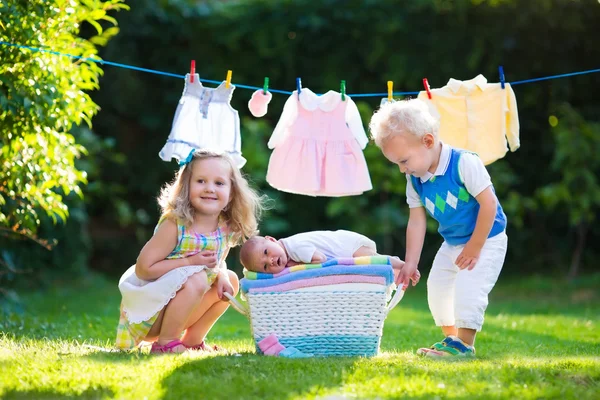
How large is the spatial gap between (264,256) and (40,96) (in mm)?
1402

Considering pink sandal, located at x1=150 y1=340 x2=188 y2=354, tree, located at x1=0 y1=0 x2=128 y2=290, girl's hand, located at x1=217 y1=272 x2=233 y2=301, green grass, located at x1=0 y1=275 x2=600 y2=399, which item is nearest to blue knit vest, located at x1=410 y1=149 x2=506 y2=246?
green grass, located at x1=0 y1=275 x2=600 y2=399

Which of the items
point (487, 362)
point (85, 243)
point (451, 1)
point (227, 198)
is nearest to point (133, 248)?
point (85, 243)

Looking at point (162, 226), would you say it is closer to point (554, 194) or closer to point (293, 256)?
point (293, 256)

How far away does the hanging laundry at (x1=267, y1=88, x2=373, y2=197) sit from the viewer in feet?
13.0

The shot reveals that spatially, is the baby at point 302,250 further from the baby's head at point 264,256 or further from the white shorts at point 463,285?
the white shorts at point 463,285

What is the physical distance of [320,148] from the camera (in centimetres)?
400

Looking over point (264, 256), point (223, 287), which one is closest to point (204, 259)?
point (223, 287)

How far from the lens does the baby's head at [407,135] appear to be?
3.21m

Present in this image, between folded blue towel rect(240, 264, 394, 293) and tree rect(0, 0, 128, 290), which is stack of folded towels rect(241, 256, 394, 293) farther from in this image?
tree rect(0, 0, 128, 290)

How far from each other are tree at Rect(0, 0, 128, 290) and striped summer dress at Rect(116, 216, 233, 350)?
95cm

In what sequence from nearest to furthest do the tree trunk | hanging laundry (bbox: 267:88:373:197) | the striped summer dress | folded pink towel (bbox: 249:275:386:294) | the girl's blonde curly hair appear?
folded pink towel (bbox: 249:275:386:294) → the striped summer dress → the girl's blonde curly hair → hanging laundry (bbox: 267:88:373:197) → the tree trunk

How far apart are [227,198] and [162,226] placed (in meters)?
0.30

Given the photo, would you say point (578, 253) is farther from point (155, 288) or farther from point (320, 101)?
point (155, 288)

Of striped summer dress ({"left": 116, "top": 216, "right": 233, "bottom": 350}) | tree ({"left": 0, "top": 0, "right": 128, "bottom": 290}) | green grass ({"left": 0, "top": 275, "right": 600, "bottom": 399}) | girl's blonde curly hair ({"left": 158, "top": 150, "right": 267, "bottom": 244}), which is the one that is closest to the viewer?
green grass ({"left": 0, "top": 275, "right": 600, "bottom": 399})
